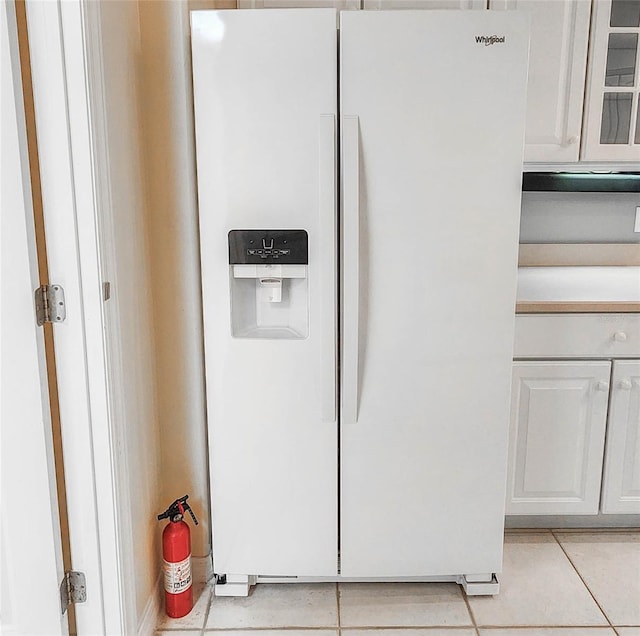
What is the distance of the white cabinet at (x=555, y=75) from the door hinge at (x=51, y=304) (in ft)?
5.88

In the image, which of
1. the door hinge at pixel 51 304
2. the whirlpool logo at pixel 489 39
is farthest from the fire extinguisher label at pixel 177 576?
the whirlpool logo at pixel 489 39

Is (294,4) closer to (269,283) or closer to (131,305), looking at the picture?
(269,283)

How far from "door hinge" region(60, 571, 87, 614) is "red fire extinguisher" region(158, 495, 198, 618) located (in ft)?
1.06

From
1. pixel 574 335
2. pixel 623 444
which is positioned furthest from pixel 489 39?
pixel 623 444

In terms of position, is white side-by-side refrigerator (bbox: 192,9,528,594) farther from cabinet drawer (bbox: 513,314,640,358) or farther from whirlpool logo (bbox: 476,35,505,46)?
cabinet drawer (bbox: 513,314,640,358)

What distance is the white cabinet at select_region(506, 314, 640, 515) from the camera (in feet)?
8.22

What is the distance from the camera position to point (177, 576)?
223cm

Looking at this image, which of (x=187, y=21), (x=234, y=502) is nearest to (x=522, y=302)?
(x=234, y=502)

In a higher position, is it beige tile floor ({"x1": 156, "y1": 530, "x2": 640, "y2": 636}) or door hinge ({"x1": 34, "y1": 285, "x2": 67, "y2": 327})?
door hinge ({"x1": 34, "y1": 285, "x2": 67, "y2": 327})

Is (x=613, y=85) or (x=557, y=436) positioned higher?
(x=613, y=85)

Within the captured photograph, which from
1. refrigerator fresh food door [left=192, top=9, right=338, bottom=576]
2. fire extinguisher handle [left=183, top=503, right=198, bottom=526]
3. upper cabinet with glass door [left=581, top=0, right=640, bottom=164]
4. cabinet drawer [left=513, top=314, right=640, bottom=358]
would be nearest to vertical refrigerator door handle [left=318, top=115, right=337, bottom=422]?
refrigerator fresh food door [left=192, top=9, right=338, bottom=576]

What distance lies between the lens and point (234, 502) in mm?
2270

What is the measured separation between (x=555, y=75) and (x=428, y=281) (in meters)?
1.08

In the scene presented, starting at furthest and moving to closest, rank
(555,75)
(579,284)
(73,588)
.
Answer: (579,284) → (555,75) → (73,588)
